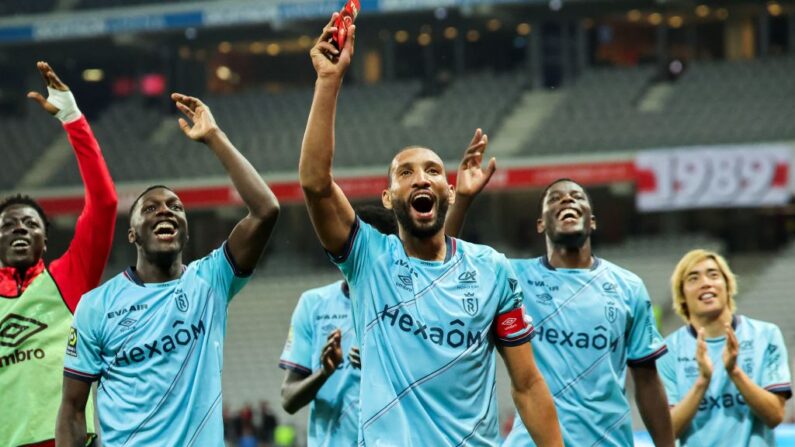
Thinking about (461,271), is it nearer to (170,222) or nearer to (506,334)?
(506,334)

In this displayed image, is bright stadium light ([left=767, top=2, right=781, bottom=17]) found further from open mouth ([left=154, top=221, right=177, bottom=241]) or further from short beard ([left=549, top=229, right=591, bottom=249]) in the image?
open mouth ([left=154, top=221, right=177, bottom=241])

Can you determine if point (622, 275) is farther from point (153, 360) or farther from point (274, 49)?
point (274, 49)

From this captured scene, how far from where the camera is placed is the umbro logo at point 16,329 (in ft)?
20.2

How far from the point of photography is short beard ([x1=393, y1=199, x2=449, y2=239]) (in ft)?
15.8

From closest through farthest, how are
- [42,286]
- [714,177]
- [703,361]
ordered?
[42,286] < [703,361] < [714,177]

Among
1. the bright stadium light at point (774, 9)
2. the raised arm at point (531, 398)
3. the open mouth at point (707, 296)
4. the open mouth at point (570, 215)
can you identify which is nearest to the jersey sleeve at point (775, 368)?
the open mouth at point (707, 296)

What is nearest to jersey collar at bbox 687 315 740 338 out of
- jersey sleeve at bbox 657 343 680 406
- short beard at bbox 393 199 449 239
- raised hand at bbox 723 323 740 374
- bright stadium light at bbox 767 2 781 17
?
jersey sleeve at bbox 657 343 680 406

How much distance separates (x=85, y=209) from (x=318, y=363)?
1597 mm

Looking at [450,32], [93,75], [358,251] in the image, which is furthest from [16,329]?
[93,75]

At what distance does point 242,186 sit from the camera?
17.7ft

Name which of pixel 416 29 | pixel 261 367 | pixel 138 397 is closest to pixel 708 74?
pixel 416 29

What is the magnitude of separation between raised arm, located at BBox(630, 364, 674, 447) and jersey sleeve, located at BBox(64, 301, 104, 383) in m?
2.70

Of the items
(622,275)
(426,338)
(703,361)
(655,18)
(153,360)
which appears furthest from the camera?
(655,18)

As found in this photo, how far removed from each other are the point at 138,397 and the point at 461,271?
4.81 feet
